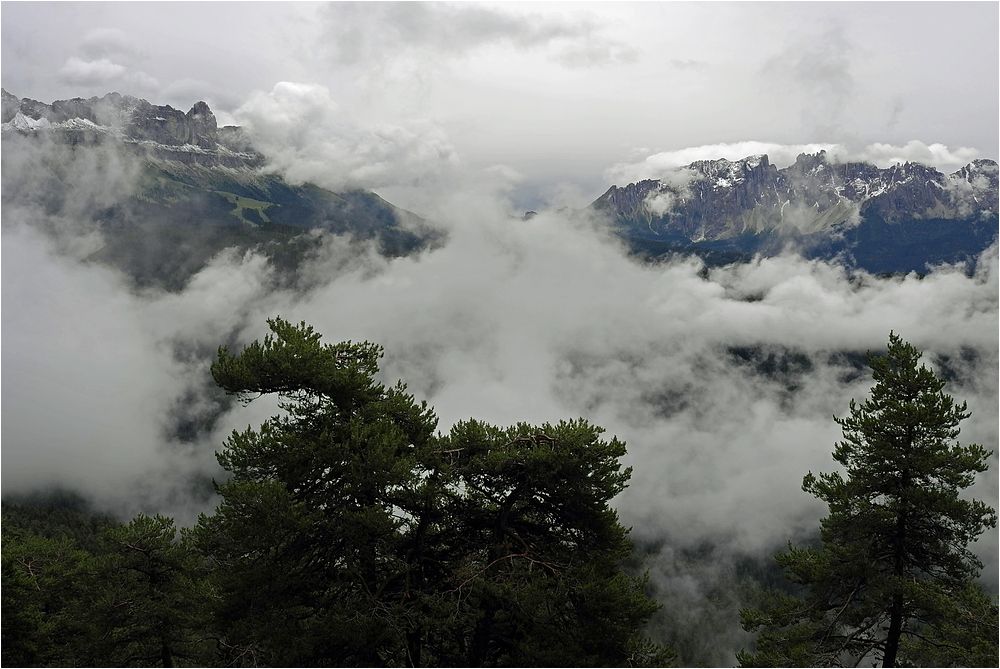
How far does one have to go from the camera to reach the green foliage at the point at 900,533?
1919 cm

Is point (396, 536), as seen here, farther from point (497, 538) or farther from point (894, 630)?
point (894, 630)

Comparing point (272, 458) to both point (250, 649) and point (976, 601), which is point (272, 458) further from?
point (976, 601)

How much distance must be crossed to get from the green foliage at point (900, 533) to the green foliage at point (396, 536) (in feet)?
22.4

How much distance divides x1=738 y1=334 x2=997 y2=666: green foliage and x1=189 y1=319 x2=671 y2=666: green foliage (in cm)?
682

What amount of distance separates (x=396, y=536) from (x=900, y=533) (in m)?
17.8

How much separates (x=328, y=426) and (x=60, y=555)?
27.1 m

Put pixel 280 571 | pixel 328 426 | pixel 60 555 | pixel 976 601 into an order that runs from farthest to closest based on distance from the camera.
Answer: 1. pixel 60 555
2. pixel 328 426
3. pixel 280 571
4. pixel 976 601

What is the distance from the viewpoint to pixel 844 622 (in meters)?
21.3

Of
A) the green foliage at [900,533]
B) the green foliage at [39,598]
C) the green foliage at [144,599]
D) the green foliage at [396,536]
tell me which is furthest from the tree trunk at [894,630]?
the green foliage at [39,598]

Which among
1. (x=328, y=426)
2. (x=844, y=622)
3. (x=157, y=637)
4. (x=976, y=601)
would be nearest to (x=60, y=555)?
(x=157, y=637)

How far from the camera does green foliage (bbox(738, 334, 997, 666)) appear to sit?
19188mm

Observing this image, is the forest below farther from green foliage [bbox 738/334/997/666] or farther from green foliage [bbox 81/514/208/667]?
green foliage [bbox 81/514/208/667]

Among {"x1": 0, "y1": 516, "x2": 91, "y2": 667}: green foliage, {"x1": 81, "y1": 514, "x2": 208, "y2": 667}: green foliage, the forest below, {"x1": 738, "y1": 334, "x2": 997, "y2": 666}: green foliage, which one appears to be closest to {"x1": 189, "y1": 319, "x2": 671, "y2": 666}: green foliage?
the forest below

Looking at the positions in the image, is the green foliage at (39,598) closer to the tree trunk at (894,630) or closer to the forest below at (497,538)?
the forest below at (497,538)
